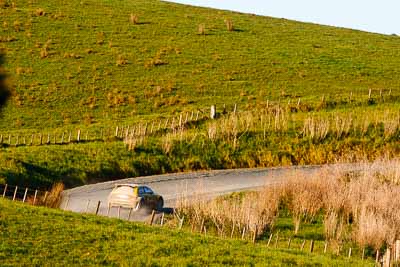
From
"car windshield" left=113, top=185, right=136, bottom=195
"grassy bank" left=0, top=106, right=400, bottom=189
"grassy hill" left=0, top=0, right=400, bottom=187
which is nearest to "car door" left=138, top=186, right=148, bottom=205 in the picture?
"car windshield" left=113, top=185, right=136, bottom=195

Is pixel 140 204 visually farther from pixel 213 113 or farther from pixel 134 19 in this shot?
pixel 134 19

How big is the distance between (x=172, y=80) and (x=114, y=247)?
42.0 meters

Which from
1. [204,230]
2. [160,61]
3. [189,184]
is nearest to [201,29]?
[160,61]

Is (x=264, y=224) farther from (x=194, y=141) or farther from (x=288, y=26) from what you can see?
(x=288, y=26)

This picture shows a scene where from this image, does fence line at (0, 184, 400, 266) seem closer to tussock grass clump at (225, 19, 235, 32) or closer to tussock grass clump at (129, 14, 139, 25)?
tussock grass clump at (129, 14, 139, 25)

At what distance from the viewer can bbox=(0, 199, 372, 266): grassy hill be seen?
72.4ft

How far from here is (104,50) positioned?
71.2m

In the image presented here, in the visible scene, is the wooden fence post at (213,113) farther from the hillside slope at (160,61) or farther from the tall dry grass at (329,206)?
the tall dry grass at (329,206)

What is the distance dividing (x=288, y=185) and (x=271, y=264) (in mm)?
13157

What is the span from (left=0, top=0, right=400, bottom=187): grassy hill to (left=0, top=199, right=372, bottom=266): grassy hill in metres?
12.9

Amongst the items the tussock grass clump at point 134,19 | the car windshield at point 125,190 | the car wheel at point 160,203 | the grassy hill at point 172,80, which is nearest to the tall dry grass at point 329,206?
the car wheel at point 160,203

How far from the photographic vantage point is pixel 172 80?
64.8 metres

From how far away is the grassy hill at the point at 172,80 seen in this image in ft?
149

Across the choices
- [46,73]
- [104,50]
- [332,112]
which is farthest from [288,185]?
[104,50]
